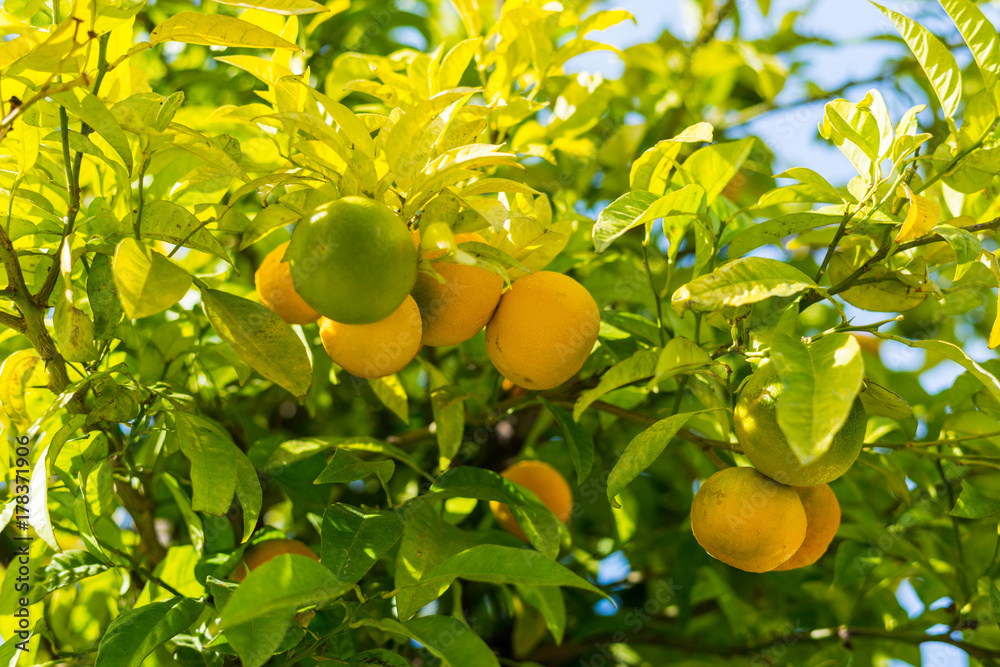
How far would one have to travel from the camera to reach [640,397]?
1.24 m

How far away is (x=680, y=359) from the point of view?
0.82 m

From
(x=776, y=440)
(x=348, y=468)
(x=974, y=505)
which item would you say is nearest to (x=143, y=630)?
(x=348, y=468)

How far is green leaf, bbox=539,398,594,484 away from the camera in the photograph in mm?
1074

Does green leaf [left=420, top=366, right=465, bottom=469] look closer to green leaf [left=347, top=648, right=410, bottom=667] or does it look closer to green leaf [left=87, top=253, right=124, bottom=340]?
green leaf [left=347, top=648, right=410, bottom=667]

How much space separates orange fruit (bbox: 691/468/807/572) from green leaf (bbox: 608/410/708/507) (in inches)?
3.7

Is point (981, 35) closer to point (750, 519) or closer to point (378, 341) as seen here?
point (750, 519)

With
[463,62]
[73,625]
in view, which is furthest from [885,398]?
[73,625]

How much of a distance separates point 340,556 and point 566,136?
0.80 m

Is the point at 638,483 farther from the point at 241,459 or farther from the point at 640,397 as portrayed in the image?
the point at 241,459

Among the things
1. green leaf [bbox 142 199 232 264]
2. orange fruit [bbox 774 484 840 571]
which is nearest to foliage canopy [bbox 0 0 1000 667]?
green leaf [bbox 142 199 232 264]

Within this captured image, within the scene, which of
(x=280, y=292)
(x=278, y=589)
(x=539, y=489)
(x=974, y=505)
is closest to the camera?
(x=278, y=589)

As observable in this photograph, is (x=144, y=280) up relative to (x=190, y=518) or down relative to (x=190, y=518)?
up

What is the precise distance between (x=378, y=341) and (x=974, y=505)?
84 centimetres

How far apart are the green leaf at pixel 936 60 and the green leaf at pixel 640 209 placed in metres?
0.30
